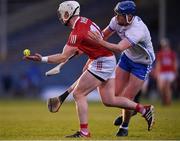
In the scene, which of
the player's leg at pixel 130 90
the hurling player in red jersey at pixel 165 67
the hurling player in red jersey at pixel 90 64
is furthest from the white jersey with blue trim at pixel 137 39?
the hurling player in red jersey at pixel 165 67

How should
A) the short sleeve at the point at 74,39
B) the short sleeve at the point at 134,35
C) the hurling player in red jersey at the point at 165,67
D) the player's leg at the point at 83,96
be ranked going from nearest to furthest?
the short sleeve at the point at 74,39 → the player's leg at the point at 83,96 → the short sleeve at the point at 134,35 → the hurling player in red jersey at the point at 165,67

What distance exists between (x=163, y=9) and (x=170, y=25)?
Answer: 3.51 meters

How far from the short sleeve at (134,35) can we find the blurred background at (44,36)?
21509 millimetres

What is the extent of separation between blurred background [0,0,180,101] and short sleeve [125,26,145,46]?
21509mm

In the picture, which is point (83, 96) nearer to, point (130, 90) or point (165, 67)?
point (130, 90)

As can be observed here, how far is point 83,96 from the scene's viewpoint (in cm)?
1434

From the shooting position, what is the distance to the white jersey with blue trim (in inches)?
576

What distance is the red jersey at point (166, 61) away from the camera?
29000 millimetres

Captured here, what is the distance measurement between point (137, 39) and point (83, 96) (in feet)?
4.59

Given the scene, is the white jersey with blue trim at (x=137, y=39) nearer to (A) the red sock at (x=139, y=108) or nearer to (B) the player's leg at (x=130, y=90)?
(B) the player's leg at (x=130, y=90)

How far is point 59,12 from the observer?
1448 centimetres

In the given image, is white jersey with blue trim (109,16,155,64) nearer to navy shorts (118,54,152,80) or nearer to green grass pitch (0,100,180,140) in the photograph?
navy shorts (118,54,152,80)

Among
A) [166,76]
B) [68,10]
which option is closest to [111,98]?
[68,10]

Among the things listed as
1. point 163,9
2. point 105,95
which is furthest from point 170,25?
point 105,95
